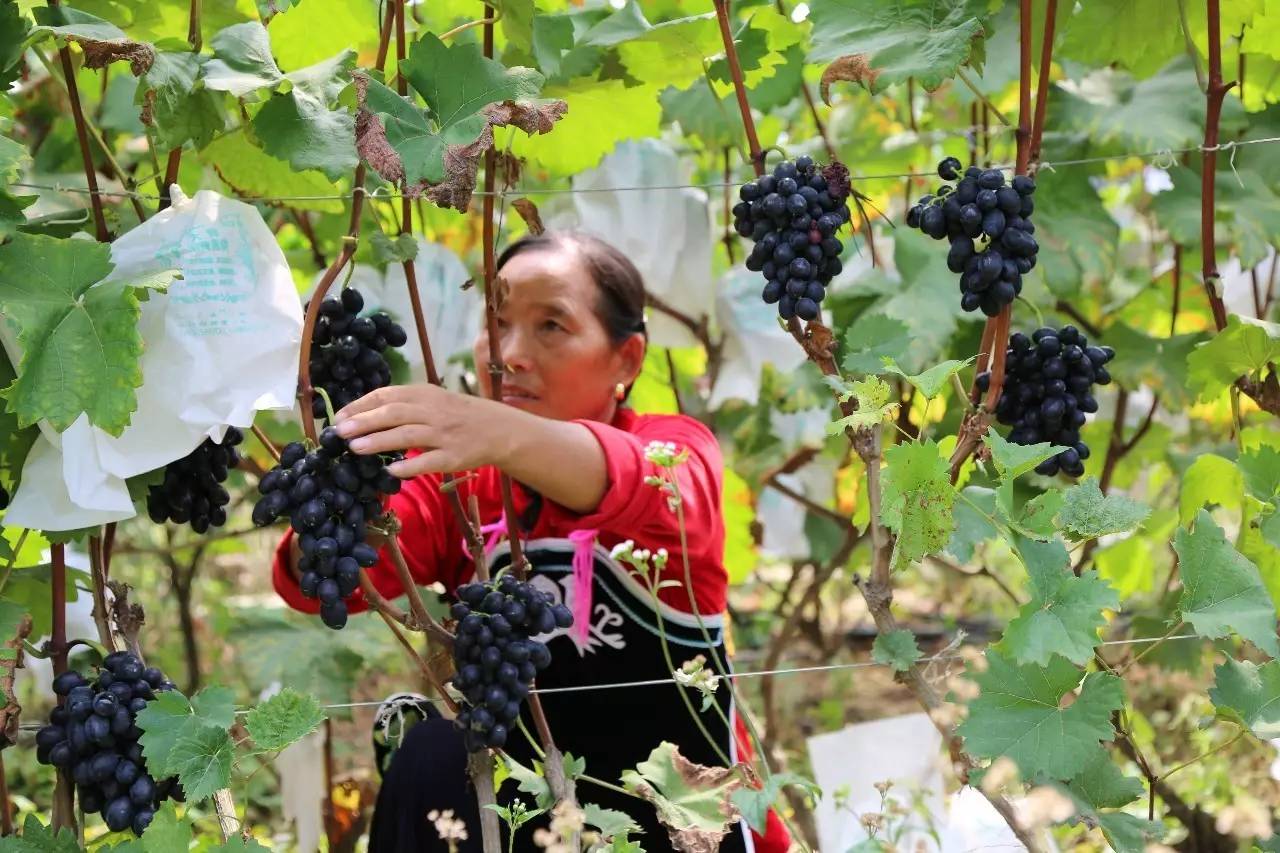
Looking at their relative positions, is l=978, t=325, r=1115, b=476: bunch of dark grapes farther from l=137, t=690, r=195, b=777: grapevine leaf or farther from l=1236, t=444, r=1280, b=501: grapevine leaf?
l=137, t=690, r=195, b=777: grapevine leaf

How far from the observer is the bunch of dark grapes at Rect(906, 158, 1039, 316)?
46.3 inches

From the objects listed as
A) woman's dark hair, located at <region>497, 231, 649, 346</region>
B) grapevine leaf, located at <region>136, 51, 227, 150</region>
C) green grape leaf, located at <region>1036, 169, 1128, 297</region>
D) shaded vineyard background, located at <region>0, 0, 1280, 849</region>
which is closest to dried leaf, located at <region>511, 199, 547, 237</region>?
shaded vineyard background, located at <region>0, 0, 1280, 849</region>

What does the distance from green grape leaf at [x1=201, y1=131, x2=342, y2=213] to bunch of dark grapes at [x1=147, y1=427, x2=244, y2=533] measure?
0.28 meters

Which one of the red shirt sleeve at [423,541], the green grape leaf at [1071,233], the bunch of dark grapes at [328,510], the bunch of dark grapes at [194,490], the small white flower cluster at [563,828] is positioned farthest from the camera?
the green grape leaf at [1071,233]

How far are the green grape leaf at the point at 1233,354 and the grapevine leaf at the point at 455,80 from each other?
771 mm

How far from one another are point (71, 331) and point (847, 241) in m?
1.65

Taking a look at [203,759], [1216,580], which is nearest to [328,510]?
[203,759]

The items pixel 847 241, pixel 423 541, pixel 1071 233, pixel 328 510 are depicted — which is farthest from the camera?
pixel 847 241

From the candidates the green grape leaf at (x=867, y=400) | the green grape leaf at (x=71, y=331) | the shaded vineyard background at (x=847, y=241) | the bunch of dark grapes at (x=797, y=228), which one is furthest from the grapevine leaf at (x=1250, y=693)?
the green grape leaf at (x=71, y=331)

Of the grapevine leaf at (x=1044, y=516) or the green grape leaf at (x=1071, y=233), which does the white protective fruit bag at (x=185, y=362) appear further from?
the green grape leaf at (x=1071, y=233)

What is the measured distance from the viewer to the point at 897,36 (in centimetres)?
127

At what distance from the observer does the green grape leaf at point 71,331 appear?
3.67 ft

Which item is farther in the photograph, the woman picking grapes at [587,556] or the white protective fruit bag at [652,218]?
the white protective fruit bag at [652,218]

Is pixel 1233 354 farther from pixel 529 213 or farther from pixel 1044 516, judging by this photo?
pixel 529 213
